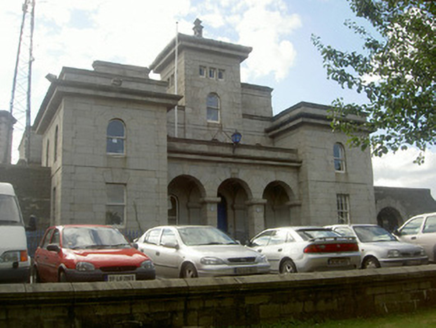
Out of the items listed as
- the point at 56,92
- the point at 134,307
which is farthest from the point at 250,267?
the point at 56,92

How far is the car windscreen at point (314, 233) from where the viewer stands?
41.5 ft

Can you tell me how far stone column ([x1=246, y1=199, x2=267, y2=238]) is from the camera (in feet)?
79.0

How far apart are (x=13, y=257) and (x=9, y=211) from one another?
6.11ft

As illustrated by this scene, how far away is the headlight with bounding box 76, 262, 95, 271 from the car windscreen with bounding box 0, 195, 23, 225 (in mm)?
1818

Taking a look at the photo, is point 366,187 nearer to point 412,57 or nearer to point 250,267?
point 412,57

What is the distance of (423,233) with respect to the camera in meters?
15.0

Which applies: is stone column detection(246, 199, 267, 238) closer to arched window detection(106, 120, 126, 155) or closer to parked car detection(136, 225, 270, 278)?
arched window detection(106, 120, 126, 155)

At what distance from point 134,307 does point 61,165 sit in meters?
14.9

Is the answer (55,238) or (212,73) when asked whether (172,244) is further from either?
(212,73)

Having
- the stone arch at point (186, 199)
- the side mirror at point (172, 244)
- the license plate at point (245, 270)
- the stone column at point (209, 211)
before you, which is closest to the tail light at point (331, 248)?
the license plate at point (245, 270)

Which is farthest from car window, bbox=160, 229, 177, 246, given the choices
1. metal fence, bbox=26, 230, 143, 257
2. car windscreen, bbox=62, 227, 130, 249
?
metal fence, bbox=26, 230, 143, 257

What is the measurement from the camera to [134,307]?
6.21 m

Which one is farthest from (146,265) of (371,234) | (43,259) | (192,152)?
(192,152)

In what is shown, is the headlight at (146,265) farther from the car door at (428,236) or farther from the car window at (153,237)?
the car door at (428,236)
